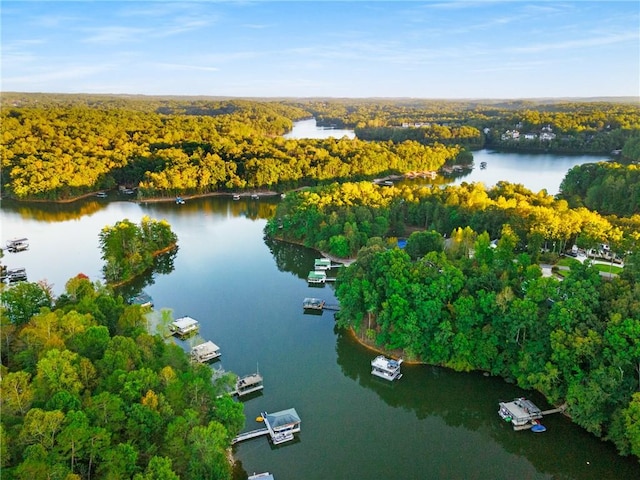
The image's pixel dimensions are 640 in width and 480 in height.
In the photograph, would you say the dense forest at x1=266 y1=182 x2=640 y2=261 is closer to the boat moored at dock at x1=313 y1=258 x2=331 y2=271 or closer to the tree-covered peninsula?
the boat moored at dock at x1=313 y1=258 x2=331 y2=271

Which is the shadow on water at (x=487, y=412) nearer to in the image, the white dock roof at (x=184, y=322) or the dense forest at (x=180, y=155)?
the white dock roof at (x=184, y=322)

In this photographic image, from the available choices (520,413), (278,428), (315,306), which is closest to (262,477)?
(278,428)

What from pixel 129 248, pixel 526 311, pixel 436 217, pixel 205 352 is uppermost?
pixel 526 311

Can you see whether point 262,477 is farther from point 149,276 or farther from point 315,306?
point 149,276

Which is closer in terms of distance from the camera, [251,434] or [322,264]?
[251,434]

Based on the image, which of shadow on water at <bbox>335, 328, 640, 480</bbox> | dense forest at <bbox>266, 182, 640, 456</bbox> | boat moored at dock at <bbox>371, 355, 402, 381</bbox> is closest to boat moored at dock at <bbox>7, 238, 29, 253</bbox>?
dense forest at <bbox>266, 182, 640, 456</bbox>

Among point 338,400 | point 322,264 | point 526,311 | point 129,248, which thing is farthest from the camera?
point 322,264

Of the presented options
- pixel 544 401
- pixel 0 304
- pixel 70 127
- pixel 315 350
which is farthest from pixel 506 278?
pixel 70 127
